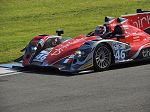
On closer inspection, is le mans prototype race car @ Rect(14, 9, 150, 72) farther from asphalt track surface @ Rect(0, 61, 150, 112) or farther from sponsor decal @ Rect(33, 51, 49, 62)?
asphalt track surface @ Rect(0, 61, 150, 112)

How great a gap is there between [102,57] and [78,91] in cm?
259

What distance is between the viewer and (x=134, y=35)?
37.3 feet

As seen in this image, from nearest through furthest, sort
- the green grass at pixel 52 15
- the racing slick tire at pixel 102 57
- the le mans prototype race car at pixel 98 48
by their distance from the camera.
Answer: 1. the le mans prototype race car at pixel 98 48
2. the racing slick tire at pixel 102 57
3. the green grass at pixel 52 15

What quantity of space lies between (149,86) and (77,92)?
155 centimetres

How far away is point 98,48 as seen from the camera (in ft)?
33.3

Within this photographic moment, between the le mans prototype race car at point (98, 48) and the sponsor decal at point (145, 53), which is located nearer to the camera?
the le mans prototype race car at point (98, 48)

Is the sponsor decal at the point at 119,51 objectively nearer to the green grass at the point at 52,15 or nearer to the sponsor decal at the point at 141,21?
the sponsor decal at the point at 141,21

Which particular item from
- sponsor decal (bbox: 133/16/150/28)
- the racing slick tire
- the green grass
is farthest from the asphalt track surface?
the green grass

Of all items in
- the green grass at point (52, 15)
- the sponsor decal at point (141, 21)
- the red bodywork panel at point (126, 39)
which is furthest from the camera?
the green grass at point (52, 15)

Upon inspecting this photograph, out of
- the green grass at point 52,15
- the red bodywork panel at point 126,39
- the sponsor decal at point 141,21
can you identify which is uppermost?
the sponsor decal at point 141,21

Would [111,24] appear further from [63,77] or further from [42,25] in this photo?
[42,25]

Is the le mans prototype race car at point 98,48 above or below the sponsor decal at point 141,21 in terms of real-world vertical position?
below

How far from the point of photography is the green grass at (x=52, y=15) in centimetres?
2094

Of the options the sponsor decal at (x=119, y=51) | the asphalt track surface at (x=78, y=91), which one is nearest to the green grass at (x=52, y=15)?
→ the sponsor decal at (x=119, y=51)
